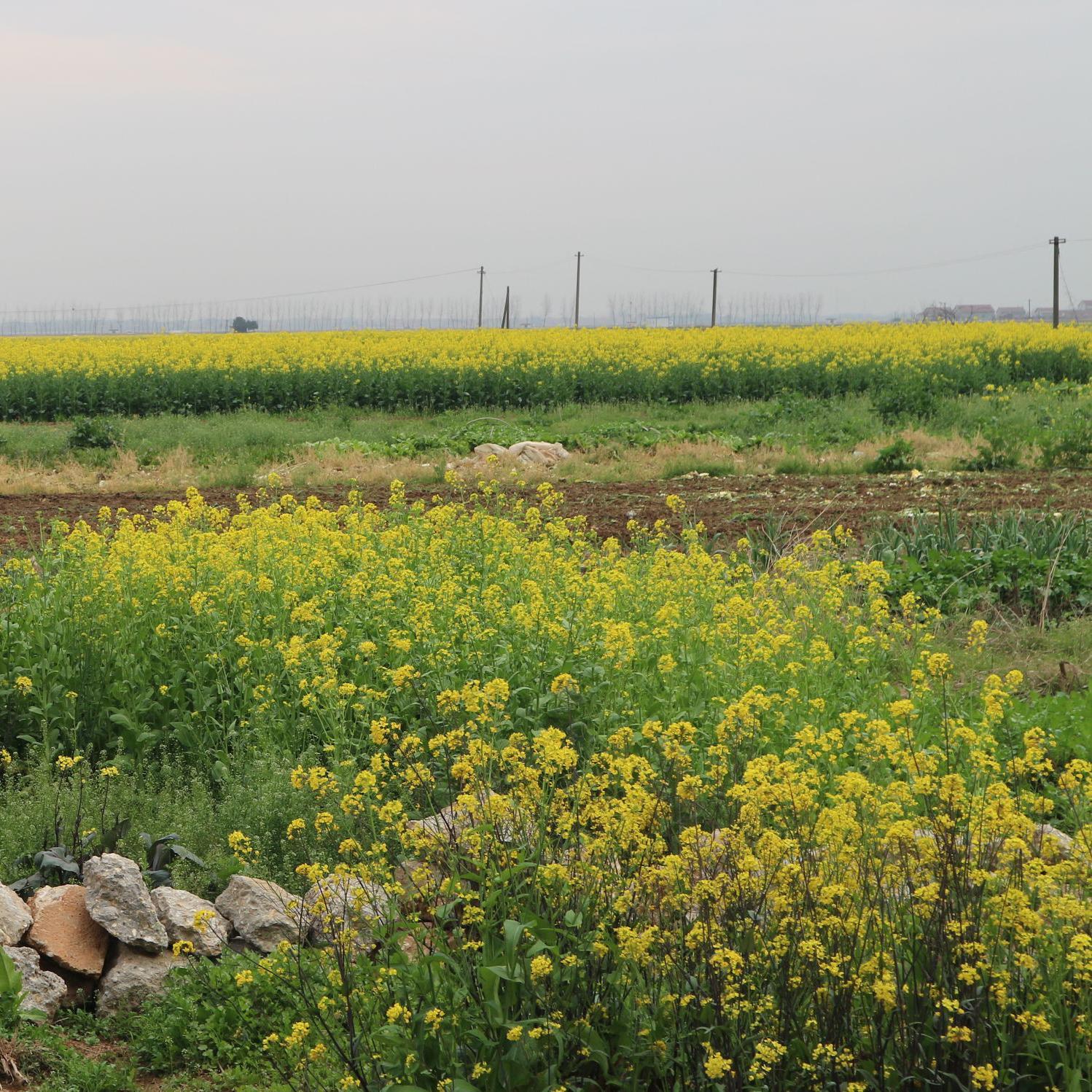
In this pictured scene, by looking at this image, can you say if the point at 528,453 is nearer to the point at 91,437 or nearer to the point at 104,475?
the point at 104,475

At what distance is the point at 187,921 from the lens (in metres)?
4.26

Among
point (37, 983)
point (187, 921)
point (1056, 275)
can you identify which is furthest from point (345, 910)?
point (1056, 275)

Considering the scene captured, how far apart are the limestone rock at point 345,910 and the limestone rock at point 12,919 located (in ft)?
3.39

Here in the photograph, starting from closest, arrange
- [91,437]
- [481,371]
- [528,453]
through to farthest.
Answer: [528,453] < [91,437] < [481,371]

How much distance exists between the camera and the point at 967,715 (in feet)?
18.4

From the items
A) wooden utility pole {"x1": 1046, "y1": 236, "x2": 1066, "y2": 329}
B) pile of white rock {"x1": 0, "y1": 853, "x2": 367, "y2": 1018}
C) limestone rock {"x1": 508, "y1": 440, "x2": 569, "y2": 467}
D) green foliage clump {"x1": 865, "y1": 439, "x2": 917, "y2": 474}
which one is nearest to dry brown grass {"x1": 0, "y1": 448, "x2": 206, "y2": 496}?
limestone rock {"x1": 508, "y1": 440, "x2": 569, "y2": 467}

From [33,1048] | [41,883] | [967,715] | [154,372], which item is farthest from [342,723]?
[154,372]

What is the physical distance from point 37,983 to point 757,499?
1069 cm

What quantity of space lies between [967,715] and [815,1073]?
3.15 m

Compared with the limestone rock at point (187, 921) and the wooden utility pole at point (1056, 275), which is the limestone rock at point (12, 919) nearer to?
the limestone rock at point (187, 921)

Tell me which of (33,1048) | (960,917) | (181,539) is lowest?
(33,1048)

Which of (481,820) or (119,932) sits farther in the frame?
(119,932)

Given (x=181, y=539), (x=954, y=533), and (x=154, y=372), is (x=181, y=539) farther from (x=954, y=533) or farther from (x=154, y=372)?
(x=154, y=372)

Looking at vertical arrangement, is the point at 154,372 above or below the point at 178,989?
above
